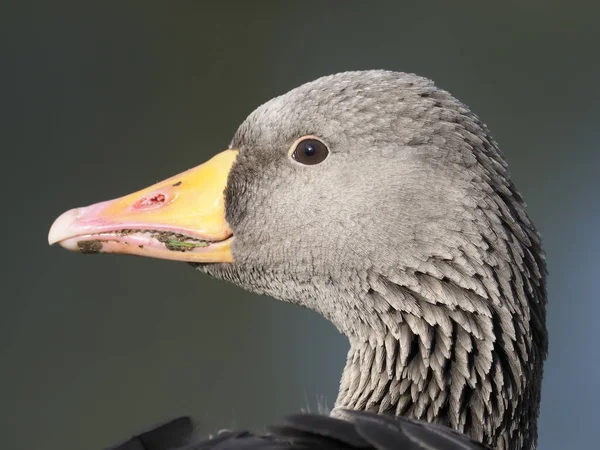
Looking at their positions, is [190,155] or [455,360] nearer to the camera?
[455,360]

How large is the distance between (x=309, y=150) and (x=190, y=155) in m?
2.90

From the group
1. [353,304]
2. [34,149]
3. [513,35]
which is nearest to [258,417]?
[34,149]

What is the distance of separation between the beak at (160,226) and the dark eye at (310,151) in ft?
0.52

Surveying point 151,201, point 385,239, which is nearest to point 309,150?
point 385,239

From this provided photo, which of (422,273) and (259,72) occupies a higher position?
(259,72)

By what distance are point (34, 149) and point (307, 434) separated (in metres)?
3.18

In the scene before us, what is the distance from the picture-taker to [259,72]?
4.42m

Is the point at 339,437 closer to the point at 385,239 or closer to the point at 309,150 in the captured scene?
the point at 385,239

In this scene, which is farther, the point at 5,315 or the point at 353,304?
the point at 5,315

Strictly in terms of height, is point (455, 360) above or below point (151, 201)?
below

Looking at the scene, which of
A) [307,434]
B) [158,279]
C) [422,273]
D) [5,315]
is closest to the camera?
[307,434]

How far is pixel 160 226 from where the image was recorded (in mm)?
1433

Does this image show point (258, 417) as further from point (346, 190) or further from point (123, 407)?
point (346, 190)

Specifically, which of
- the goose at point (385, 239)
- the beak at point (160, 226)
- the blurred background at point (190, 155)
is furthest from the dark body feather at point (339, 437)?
the blurred background at point (190, 155)
